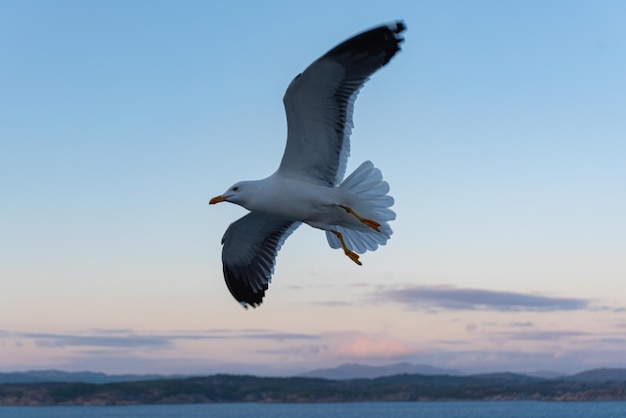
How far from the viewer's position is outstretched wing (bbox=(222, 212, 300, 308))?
14703 millimetres

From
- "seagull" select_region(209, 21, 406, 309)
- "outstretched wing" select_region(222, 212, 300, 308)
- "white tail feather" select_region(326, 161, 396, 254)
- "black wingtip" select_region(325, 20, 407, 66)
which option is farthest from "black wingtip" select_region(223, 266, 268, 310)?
"black wingtip" select_region(325, 20, 407, 66)

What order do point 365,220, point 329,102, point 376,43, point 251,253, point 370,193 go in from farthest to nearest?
point 251,253 → point 370,193 → point 365,220 → point 329,102 → point 376,43

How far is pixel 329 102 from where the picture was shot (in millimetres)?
11898

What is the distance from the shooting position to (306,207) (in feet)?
40.2

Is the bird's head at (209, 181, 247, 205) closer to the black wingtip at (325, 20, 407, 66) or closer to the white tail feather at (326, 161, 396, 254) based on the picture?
the white tail feather at (326, 161, 396, 254)

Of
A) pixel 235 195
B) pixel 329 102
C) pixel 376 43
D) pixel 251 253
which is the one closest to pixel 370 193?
pixel 329 102

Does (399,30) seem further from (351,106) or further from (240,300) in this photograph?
(240,300)

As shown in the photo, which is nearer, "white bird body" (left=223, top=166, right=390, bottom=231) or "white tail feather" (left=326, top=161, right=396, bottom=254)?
"white bird body" (left=223, top=166, right=390, bottom=231)

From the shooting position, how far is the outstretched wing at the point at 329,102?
1107 centimetres

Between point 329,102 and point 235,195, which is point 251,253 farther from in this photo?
point 329,102

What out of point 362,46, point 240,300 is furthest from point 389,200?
point 240,300

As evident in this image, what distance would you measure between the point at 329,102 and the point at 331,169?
112 cm

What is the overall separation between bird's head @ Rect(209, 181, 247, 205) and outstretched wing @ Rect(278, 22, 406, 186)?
568mm

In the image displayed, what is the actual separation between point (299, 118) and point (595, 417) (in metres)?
173
